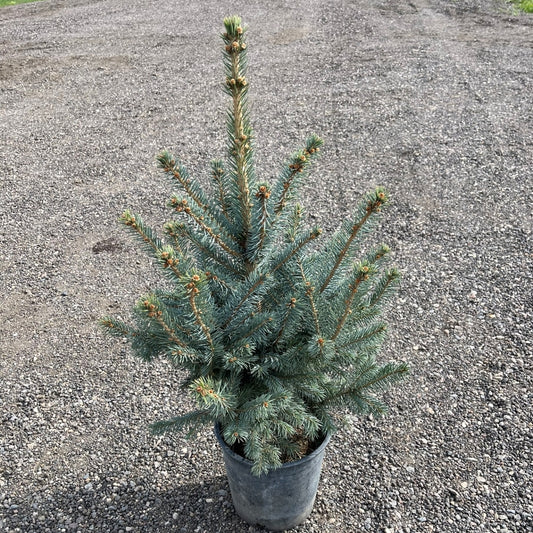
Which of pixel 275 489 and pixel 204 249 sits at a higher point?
pixel 204 249

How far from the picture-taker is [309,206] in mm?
5719

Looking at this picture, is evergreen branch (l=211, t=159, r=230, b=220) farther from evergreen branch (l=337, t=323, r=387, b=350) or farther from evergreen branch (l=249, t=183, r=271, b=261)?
evergreen branch (l=337, t=323, r=387, b=350)

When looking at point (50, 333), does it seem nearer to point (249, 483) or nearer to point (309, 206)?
point (249, 483)

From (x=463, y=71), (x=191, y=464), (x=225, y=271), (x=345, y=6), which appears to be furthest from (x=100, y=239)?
(x=345, y=6)

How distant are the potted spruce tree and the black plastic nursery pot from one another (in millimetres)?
29

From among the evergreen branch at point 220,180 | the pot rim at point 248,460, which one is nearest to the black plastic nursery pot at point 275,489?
the pot rim at point 248,460

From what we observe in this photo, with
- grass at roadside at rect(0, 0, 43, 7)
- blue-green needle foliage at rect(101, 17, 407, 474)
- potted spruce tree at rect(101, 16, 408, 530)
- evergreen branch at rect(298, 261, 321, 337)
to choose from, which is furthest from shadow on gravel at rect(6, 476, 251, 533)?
grass at roadside at rect(0, 0, 43, 7)

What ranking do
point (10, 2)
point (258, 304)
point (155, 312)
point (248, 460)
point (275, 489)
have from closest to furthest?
1. point (155, 312)
2. point (258, 304)
3. point (248, 460)
4. point (275, 489)
5. point (10, 2)

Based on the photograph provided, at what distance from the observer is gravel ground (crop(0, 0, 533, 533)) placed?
10.3 ft

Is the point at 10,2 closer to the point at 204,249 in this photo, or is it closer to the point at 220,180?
the point at 220,180

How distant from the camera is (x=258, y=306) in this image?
7.52ft

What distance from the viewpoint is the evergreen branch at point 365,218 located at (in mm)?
1866

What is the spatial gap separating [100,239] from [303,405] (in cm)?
356

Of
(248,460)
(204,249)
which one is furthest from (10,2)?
(248,460)
